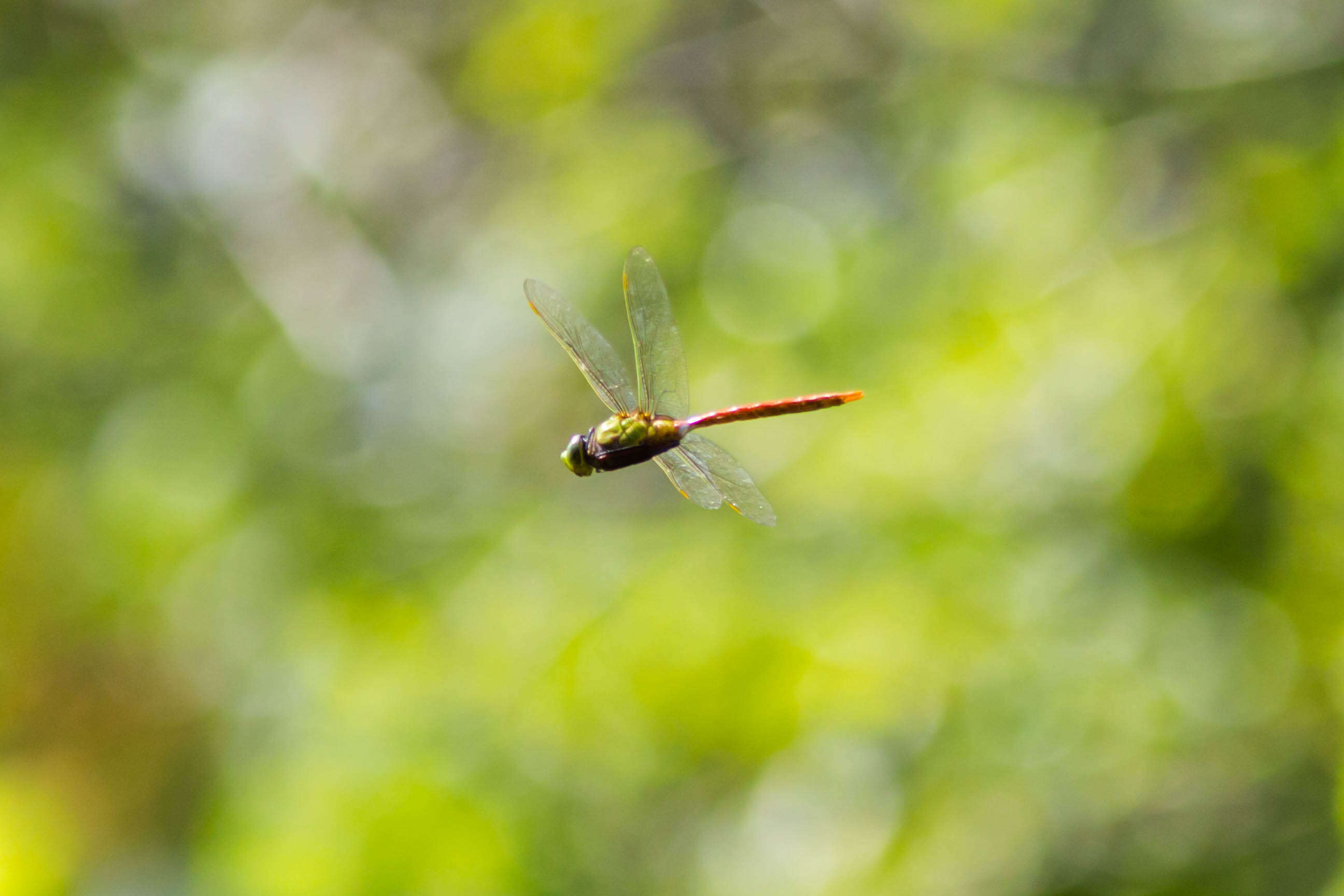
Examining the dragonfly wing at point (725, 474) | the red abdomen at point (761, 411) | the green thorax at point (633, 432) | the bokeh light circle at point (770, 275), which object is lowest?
the dragonfly wing at point (725, 474)

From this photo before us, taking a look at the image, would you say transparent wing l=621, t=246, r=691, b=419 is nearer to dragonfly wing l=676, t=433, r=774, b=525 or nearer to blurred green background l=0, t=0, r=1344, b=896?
dragonfly wing l=676, t=433, r=774, b=525

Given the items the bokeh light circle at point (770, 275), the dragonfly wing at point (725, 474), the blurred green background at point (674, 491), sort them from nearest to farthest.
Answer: the dragonfly wing at point (725, 474) < the blurred green background at point (674, 491) < the bokeh light circle at point (770, 275)

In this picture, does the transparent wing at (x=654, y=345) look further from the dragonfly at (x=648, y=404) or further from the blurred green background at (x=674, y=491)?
the blurred green background at (x=674, y=491)

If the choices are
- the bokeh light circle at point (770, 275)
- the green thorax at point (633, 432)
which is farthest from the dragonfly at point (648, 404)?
the bokeh light circle at point (770, 275)

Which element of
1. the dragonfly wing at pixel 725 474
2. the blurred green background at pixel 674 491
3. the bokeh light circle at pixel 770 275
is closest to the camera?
the dragonfly wing at pixel 725 474

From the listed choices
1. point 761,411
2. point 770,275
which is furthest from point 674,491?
point 761,411

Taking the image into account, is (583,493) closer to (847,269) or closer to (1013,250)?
(847,269)

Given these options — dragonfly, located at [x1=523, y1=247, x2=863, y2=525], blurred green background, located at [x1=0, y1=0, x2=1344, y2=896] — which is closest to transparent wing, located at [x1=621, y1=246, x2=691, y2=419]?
dragonfly, located at [x1=523, y1=247, x2=863, y2=525]
